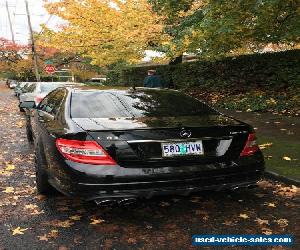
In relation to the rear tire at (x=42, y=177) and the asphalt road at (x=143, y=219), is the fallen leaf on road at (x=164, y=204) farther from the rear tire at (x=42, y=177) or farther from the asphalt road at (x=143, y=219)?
the rear tire at (x=42, y=177)

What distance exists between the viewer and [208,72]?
1872cm

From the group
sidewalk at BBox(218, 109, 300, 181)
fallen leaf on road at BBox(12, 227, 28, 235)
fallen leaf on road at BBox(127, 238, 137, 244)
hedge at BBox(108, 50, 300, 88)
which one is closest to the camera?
fallen leaf on road at BBox(127, 238, 137, 244)

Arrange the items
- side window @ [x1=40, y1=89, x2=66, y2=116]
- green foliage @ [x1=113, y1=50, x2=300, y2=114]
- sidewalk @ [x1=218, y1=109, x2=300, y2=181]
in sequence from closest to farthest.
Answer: side window @ [x1=40, y1=89, x2=66, y2=116], sidewalk @ [x1=218, y1=109, x2=300, y2=181], green foliage @ [x1=113, y1=50, x2=300, y2=114]

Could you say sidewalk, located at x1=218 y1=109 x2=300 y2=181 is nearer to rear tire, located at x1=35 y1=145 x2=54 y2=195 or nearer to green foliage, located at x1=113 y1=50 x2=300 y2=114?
green foliage, located at x1=113 y1=50 x2=300 y2=114

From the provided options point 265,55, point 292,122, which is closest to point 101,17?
point 265,55

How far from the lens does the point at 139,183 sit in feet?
12.6

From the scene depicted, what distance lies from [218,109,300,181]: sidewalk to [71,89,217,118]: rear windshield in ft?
5.66

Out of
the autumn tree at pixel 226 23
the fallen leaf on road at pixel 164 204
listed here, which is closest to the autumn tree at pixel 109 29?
the autumn tree at pixel 226 23

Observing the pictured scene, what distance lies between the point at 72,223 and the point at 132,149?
1155mm

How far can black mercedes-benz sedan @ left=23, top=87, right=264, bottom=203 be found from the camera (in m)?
3.84

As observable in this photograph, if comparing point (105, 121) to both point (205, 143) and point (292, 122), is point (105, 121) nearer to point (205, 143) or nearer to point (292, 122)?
point (205, 143)

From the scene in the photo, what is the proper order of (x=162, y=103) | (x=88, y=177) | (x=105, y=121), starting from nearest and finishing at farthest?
(x=88, y=177)
(x=105, y=121)
(x=162, y=103)

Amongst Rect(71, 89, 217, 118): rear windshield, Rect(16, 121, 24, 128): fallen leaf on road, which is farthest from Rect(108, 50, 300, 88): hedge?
Rect(71, 89, 217, 118): rear windshield

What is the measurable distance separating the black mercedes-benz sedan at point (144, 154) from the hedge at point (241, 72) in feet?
36.0
